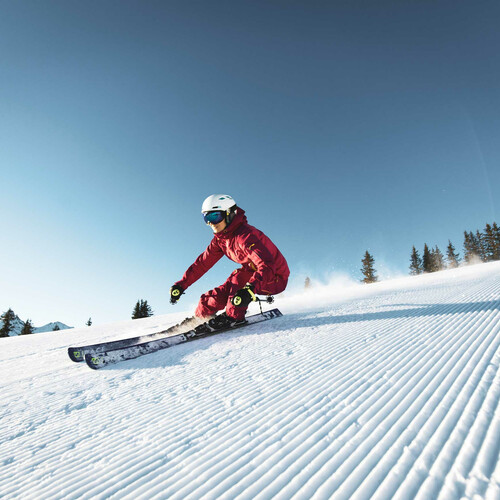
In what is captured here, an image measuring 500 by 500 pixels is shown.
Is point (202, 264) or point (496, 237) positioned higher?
point (496, 237)

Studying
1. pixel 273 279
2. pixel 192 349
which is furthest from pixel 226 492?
pixel 273 279

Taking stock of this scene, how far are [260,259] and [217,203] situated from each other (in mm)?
1274

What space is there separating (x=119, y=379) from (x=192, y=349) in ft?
3.25

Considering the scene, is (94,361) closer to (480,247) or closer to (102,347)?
(102,347)

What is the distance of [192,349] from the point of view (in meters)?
3.32

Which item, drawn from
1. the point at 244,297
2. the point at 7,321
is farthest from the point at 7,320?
the point at 244,297

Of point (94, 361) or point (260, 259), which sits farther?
point (260, 259)

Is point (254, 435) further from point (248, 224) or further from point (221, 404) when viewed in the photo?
point (248, 224)

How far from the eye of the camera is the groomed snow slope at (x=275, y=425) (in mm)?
1014

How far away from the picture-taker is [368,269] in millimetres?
46969

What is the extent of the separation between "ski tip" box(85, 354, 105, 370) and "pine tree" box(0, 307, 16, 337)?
116 feet

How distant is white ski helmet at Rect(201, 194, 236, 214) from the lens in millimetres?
4402

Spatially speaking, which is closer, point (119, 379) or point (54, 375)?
point (119, 379)

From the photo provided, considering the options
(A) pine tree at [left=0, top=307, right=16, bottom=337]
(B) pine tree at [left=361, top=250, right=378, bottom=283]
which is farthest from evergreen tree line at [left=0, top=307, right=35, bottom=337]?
(B) pine tree at [left=361, top=250, right=378, bottom=283]
